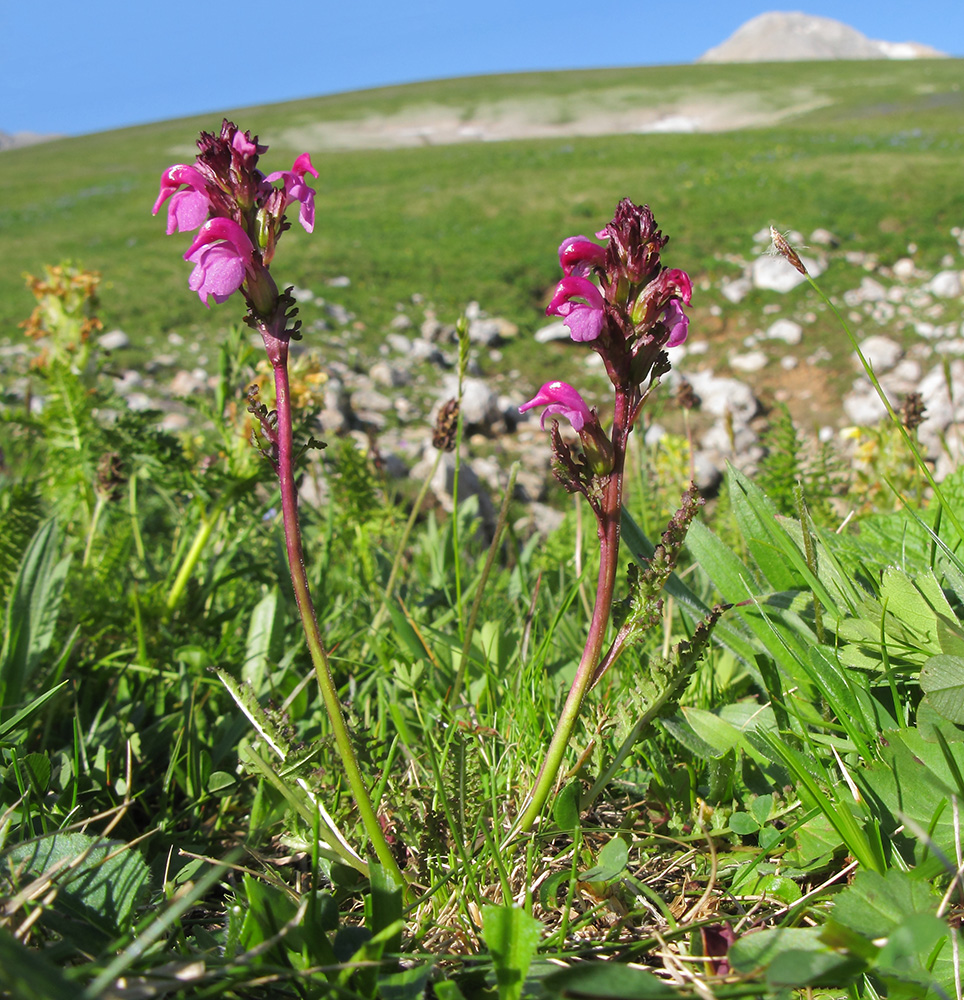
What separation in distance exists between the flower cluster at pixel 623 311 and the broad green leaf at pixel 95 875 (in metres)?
0.93

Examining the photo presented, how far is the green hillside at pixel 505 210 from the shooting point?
48.0 ft

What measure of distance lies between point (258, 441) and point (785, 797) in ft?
3.85

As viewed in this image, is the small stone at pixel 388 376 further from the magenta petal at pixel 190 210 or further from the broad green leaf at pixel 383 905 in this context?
the broad green leaf at pixel 383 905

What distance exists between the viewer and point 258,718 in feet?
4.33

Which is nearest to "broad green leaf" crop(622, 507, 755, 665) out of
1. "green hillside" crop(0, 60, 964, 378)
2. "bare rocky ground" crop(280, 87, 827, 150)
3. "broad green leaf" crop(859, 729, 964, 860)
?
"broad green leaf" crop(859, 729, 964, 860)

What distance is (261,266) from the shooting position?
1191mm

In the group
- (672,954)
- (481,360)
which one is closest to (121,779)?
(672,954)

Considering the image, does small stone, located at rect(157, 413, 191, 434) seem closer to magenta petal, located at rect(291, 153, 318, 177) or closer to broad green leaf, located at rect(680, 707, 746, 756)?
magenta petal, located at rect(291, 153, 318, 177)

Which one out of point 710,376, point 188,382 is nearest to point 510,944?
point 188,382

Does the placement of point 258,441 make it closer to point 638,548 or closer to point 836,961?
point 638,548

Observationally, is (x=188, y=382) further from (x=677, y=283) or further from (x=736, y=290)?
(x=736, y=290)

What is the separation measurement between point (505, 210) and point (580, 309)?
2221cm

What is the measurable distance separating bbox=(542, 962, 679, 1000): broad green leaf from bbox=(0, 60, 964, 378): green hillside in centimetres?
1037

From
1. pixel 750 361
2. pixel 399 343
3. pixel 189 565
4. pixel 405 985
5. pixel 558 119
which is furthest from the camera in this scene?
pixel 558 119
